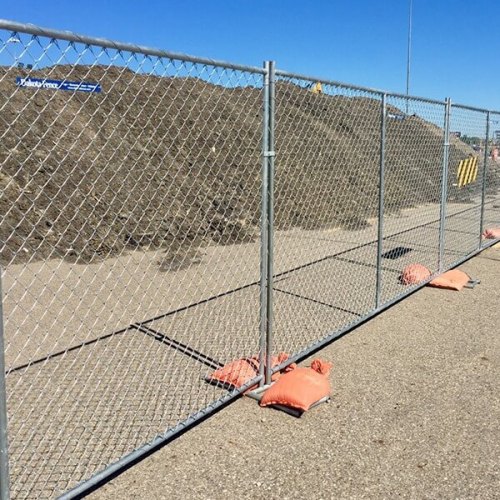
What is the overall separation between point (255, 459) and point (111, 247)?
238 inches

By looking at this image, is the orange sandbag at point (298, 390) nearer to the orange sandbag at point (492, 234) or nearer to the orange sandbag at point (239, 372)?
the orange sandbag at point (239, 372)

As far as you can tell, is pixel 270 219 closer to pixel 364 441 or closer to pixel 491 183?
pixel 364 441

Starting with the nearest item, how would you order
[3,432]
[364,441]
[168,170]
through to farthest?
[3,432] < [364,441] < [168,170]

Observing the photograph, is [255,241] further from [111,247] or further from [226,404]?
[226,404]

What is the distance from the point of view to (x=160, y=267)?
787 cm

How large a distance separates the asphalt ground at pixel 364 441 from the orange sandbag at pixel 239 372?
15cm

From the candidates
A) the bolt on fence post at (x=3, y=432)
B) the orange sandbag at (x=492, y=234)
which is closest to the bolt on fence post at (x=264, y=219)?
the bolt on fence post at (x=3, y=432)

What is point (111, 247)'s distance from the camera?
8.54 metres

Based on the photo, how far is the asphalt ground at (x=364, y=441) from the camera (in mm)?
2822

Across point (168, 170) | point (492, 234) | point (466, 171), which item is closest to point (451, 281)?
point (466, 171)

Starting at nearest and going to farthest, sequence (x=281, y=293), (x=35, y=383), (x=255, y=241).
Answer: (x=35, y=383), (x=281, y=293), (x=255, y=241)

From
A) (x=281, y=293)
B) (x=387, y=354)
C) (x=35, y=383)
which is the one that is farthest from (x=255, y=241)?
(x=35, y=383)

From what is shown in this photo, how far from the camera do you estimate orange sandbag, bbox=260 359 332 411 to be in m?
3.53

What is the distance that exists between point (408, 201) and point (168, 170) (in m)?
7.96
